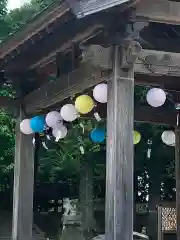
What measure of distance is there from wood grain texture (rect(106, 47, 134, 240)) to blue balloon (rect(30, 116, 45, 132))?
7.45 feet

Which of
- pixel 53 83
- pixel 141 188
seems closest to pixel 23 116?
pixel 53 83

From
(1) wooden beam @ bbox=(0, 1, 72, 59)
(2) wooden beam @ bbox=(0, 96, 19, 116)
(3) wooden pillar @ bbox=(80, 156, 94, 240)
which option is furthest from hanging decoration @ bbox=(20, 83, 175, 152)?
(3) wooden pillar @ bbox=(80, 156, 94, 240)

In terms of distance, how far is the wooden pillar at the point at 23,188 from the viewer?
675 centimetres

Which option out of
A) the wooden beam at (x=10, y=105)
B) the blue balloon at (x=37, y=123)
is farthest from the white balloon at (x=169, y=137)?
the wooden beam at (x=10, y=105)

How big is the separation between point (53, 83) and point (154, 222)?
7429 millimetres

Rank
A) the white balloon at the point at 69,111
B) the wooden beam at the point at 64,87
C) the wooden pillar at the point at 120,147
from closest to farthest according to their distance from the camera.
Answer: the wooden pillar at the point at 120,147 < the wooden beam at the point at 64,87 < the white balloon at the point at 69,111

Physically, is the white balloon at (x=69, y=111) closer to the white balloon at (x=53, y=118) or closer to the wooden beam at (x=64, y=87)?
the wooden beam at (x=64, y=87)

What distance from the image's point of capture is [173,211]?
7.74m

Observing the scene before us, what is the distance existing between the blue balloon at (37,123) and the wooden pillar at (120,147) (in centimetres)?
228

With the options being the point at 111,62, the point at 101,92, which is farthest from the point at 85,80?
the point at 111,62

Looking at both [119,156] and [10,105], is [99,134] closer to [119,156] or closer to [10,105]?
[10,105]

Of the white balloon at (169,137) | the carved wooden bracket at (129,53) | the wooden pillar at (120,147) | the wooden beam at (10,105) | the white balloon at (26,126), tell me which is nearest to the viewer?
the wooden pillar at (120,147)

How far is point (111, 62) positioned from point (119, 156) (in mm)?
875

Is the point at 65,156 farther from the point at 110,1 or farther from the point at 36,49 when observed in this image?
the point at 110,1
